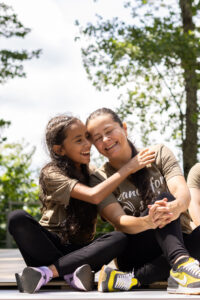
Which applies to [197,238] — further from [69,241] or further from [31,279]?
[31,279]

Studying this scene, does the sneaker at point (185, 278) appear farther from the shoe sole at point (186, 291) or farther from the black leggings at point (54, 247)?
the black leggings at point (54, 247)

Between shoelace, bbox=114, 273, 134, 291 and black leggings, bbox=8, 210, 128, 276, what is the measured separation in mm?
141

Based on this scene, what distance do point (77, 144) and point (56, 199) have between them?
1.39 ft

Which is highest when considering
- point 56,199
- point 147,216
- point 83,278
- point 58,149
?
point 58,149

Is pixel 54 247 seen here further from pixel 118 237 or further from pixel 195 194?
→ pixel 195 194

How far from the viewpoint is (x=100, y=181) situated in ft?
11.1

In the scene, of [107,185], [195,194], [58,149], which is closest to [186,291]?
[107,185]

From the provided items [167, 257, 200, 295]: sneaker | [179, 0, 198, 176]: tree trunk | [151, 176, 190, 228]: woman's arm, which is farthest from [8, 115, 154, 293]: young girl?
[179, 0, 198, 176]: tree trunk

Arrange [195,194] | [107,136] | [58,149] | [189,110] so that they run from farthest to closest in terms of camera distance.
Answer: [189,110], [195,194], [58,149], [107,136]

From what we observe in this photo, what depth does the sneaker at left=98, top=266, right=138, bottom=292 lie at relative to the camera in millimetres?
2978

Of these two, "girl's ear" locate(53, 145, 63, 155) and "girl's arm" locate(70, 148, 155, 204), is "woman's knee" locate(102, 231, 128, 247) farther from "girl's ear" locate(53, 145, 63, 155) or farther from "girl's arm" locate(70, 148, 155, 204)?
"girl's ear" locate(53, 145, 63, 155)

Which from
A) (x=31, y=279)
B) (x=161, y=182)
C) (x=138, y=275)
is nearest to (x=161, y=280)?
(x=138, y=275)

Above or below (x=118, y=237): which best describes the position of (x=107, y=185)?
above

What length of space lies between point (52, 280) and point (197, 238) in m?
0.99
